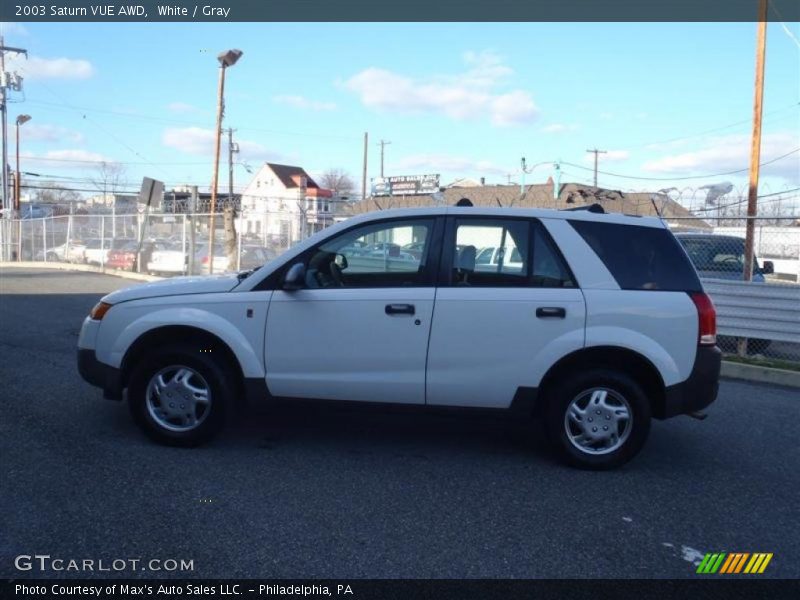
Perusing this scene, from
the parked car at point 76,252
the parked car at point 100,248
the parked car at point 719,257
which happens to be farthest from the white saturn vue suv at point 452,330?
the parked car at point 76,252

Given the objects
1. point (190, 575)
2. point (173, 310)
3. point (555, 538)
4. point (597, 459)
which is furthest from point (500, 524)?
point (173, 310)

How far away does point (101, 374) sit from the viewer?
17.8 ft

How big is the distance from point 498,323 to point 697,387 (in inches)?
60.2

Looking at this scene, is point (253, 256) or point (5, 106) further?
point (5, 106)

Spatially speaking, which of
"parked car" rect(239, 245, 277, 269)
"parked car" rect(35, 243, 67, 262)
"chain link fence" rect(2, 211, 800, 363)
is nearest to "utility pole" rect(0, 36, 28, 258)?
"chain link fence" rect(2, 211, 800, 363)

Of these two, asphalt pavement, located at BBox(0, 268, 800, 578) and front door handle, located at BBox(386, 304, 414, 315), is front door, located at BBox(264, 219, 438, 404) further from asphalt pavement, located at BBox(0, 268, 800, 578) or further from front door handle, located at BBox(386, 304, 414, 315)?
asphalt pavement, located at BBox(0, 268, 800, 578)

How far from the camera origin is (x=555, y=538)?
4098mm

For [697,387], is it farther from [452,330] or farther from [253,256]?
[253,256]

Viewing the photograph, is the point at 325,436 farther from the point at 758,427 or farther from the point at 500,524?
the point at 758,427

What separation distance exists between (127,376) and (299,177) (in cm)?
7165

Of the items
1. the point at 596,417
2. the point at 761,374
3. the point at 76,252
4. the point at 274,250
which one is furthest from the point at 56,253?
the point at 596,417

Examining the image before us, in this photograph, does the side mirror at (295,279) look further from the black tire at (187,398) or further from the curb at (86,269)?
the curb at (86,269)

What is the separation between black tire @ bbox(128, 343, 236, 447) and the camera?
17.2 feet

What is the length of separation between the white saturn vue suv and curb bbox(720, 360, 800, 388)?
4.63 meters
